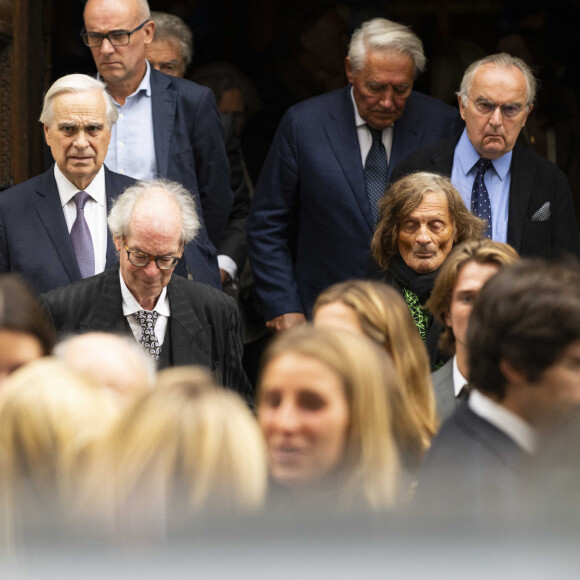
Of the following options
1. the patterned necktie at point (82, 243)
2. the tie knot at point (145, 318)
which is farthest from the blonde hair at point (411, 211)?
the patterned necktie at point (82, 243)

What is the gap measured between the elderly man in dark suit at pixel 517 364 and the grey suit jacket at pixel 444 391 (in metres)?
0.78

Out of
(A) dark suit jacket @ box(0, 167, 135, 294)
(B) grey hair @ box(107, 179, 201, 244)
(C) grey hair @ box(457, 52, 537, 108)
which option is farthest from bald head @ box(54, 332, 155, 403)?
(C) grey hair @ box(457, 52, 537, 108)

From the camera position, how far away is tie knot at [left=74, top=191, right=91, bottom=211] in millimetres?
4059

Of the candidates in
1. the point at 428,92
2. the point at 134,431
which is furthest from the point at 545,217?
the point at 134,431

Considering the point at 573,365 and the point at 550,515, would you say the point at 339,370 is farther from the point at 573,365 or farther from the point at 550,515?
the point at 550,515

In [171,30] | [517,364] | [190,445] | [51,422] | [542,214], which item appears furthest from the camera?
[171,30]

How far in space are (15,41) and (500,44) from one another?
235 cm

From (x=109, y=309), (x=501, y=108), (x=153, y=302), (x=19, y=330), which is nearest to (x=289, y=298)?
(x=501, y=108)

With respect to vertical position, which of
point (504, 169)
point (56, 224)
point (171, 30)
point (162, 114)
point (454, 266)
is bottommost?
point (454, 266)

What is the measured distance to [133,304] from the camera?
358 centimetres

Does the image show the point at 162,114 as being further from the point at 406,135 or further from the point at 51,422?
the point at 51,422

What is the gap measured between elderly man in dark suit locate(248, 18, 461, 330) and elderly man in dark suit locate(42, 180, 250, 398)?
110 centimetres

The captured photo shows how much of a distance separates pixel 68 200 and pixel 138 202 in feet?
1.63

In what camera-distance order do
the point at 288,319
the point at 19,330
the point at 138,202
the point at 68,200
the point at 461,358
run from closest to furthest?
1. the point at 19,330
2. the point at 461,358
3. the point at 138,202
4. the point at 68,200
5. the point at 288,319
